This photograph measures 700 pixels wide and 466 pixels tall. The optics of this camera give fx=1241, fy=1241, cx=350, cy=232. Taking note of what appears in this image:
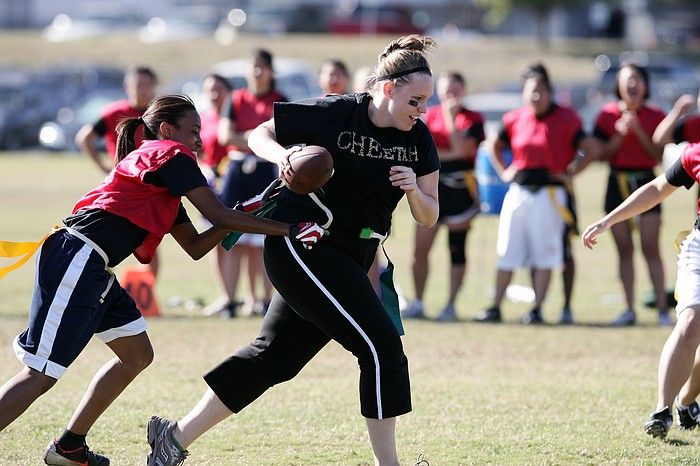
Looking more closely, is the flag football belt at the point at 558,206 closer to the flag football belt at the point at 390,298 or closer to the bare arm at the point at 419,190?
the flag football belt at the point at 390,298

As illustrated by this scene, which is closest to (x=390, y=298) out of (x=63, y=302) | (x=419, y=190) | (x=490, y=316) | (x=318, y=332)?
(x=318, y=332)

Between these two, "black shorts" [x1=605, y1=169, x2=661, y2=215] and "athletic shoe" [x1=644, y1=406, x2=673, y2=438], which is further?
"black shorts" [x1=605, y1=169, x2=661, y2=215]

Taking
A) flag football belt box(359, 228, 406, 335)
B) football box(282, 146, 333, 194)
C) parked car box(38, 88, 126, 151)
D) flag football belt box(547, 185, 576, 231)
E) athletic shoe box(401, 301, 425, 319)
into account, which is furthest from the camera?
parked car box(38, 88, 126, 151)

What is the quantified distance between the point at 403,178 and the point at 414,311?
5.85m

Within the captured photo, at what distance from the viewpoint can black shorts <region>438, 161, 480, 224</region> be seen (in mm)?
10961

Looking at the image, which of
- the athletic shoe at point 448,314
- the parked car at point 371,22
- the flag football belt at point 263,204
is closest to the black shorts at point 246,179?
the athletic shoe at point 448,314

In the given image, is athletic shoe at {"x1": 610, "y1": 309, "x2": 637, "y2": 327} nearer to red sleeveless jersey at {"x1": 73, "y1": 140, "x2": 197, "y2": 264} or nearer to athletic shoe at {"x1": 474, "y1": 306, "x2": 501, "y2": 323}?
athletic shoe at {"x1": 474, "y1": 306, "x2": 501, "y2": 323}

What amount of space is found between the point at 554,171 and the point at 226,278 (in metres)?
2.96

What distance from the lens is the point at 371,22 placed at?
5191cm

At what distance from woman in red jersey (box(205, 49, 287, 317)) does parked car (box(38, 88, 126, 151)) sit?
22.4m

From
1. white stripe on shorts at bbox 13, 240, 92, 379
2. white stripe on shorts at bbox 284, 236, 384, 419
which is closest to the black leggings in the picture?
white stripe on shorts at bbox 284, 236, 384, 419

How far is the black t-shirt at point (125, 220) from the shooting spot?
5125mm

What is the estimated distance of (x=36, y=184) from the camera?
922 inches

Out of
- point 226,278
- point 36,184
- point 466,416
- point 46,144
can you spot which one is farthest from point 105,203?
point 46,144
